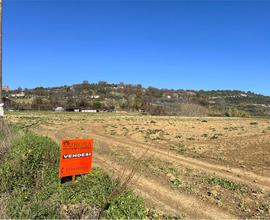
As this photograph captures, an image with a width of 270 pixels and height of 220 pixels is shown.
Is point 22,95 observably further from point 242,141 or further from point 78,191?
point 78,191

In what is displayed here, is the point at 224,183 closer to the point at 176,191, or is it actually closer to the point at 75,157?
the point at 176,191

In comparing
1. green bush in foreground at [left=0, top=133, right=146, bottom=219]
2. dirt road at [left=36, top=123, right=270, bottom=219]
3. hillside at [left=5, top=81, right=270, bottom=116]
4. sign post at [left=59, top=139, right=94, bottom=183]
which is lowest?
dirt road at [left=36, top=123, right=270, bottom=219]

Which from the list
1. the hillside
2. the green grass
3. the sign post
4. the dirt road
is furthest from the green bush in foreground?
the hillside

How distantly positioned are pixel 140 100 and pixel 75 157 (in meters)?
92.9

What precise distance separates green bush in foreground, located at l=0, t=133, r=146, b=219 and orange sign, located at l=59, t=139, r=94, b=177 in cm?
30

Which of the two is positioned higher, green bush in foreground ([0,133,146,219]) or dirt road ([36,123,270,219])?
green bush in foreground ([0,133,146,219])

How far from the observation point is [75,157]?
8.73 metres

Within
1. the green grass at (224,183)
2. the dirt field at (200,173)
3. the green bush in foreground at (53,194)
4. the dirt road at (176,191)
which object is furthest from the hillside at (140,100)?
the green grass at (224,183)

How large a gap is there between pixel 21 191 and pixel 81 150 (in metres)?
1.44

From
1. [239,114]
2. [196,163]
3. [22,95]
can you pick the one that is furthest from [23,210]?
[22,95]

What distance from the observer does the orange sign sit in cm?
841

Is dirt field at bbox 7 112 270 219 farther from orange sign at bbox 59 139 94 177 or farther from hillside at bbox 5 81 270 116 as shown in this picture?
hillside at bbox 5 81 270 116

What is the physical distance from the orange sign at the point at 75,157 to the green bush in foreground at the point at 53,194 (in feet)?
0.98

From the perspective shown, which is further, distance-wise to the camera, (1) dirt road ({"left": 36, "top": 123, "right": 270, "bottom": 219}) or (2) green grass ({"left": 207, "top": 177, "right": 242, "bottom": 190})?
(2) green grass ({"left": 207, "top": 177, "right": 242, "bottom": 190})
